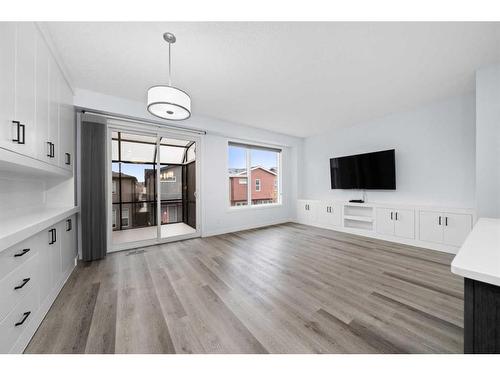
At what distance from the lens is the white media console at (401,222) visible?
120 inches

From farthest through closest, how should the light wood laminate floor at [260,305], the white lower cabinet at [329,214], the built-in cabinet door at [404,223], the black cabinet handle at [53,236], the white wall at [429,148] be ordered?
the white lower cabinet at [329,214]
the built-in cabinet door at [404,223]
the white wall at [429,148]
the black cabinet handle at [53,236]
the light wood laminate floor at [260,305]

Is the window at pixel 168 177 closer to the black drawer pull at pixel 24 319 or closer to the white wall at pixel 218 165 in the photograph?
the white wall at pixel 218 165

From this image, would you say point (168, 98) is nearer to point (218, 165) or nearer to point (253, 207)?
point (218, 165)

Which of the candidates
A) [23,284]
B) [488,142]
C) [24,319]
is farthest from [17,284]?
[488,142]

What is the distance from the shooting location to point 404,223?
3.57 meters

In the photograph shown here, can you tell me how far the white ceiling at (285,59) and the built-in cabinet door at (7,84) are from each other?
67 cm

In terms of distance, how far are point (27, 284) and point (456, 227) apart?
17.5ft

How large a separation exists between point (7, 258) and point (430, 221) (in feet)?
17.1

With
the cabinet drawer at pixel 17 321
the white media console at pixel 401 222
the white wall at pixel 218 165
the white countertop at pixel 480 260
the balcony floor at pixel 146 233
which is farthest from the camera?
the balcony floor at pixel 146 233

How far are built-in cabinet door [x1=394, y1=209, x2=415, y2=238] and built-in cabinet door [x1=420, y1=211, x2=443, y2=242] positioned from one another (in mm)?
128

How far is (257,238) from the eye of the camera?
13.4 ft

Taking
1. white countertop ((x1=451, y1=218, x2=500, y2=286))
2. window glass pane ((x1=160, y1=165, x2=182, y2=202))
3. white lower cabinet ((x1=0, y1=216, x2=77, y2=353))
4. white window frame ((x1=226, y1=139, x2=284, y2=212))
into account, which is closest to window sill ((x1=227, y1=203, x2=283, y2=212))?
white window frame ((x1=226, y1=139, x2=284, y2=212))

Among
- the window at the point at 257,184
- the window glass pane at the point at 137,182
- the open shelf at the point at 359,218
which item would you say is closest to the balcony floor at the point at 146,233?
the window glass pane at the point at 137,182
